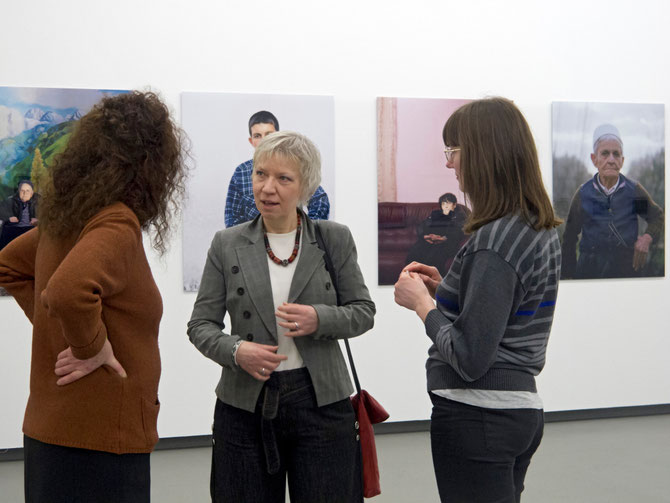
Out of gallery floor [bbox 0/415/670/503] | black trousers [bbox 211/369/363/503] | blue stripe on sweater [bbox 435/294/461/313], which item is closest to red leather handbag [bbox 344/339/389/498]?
black trousers [bbox 211/369/363/503]

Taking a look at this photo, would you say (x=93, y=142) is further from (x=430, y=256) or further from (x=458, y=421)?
(x=430, y=256)

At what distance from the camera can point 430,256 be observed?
5055 millimetres

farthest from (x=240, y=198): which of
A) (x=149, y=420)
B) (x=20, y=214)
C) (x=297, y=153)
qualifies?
(x=149, y=420)

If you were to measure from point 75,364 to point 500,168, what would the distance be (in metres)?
1.26

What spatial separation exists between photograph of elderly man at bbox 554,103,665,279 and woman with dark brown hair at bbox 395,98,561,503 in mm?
3603

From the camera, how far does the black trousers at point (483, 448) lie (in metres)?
1.84

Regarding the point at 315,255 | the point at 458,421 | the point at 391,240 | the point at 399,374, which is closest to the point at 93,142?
the point at 315,255

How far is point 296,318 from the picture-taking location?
6.84 feet

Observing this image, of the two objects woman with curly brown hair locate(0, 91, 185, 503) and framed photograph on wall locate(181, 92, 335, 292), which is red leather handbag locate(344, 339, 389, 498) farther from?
framed photograph on wall locate(181, 92, 335, 292)

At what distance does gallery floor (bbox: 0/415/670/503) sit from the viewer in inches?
153

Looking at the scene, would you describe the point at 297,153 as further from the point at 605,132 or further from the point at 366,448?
the point at 605,132

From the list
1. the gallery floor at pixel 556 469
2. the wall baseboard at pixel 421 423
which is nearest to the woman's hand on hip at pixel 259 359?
the gallery floor at pixel 556 469

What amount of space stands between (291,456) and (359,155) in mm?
3102

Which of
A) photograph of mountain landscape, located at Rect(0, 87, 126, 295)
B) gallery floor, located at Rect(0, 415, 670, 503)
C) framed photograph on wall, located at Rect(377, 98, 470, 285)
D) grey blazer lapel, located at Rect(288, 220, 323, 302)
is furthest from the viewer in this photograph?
framed photograph on wall, located at Rect(377, 98, 470, 285)
